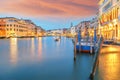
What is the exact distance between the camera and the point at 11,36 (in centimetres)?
15775

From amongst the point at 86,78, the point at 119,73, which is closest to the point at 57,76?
the point at 86,78

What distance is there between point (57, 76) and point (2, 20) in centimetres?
15254

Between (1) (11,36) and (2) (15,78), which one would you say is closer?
(2) (15,78)

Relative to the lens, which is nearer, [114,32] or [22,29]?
[114,32]

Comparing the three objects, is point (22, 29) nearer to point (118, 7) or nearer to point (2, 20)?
point (2, 20)

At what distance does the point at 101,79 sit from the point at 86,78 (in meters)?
1.17

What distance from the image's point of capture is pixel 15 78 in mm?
15969

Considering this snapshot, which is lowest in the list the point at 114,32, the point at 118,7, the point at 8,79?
the point at 8,79

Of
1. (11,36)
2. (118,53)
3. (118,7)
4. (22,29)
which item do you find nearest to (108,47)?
(118,53)

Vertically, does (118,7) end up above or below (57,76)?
above

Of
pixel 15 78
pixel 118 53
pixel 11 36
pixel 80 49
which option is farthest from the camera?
pixel 11 36

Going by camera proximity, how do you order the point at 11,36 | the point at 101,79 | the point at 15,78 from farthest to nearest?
the point at 11,36 < the point at 15,78 < the point at 101,79

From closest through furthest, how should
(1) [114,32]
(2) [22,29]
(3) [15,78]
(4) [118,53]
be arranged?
1. (3) [15,78]
2. (4) [118,53]
3. (1) [114,32]
4. (2) [22,29]

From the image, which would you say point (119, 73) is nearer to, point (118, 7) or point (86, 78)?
point (86, 78)
